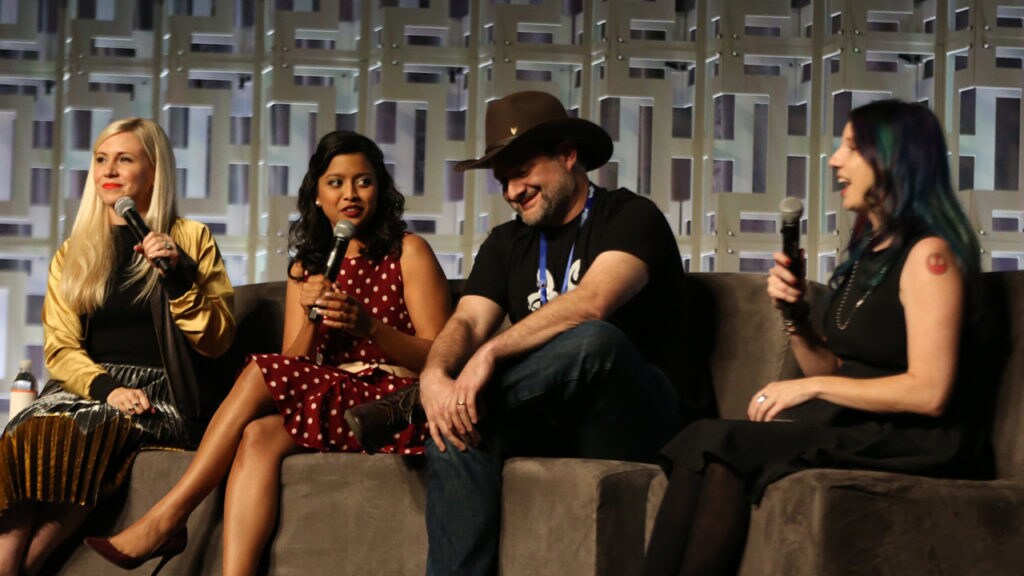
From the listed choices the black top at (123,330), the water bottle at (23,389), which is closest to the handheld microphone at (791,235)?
the black top at (123,330)

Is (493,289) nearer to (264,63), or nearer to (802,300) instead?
(802,300)

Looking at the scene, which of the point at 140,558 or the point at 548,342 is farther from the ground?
the point at 548,342

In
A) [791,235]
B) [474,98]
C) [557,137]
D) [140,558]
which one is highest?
[474,98]

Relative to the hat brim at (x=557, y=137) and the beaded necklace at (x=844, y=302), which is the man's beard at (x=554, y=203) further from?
the beaded necklace at (x=844, y=302)

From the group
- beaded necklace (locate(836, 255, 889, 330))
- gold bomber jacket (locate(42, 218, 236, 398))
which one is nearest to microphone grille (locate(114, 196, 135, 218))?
gold bomber jacket (locate(42, 218, 236, 398))

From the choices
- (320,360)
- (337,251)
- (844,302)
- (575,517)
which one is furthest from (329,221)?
(844,302)

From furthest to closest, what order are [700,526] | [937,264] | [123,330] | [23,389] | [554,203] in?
[23,389] → [123,330] → [554,203] → [937,264] → [700,526]

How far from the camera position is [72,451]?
2760 millimetres

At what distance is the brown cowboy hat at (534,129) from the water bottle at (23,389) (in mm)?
1732

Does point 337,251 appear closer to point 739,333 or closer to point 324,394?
point 324,394

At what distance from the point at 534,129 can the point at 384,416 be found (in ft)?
2.25

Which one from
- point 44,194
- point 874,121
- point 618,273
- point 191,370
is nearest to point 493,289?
point 618,273

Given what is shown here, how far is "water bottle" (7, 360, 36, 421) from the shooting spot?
3.84 meters

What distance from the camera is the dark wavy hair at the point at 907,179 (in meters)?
2.08
